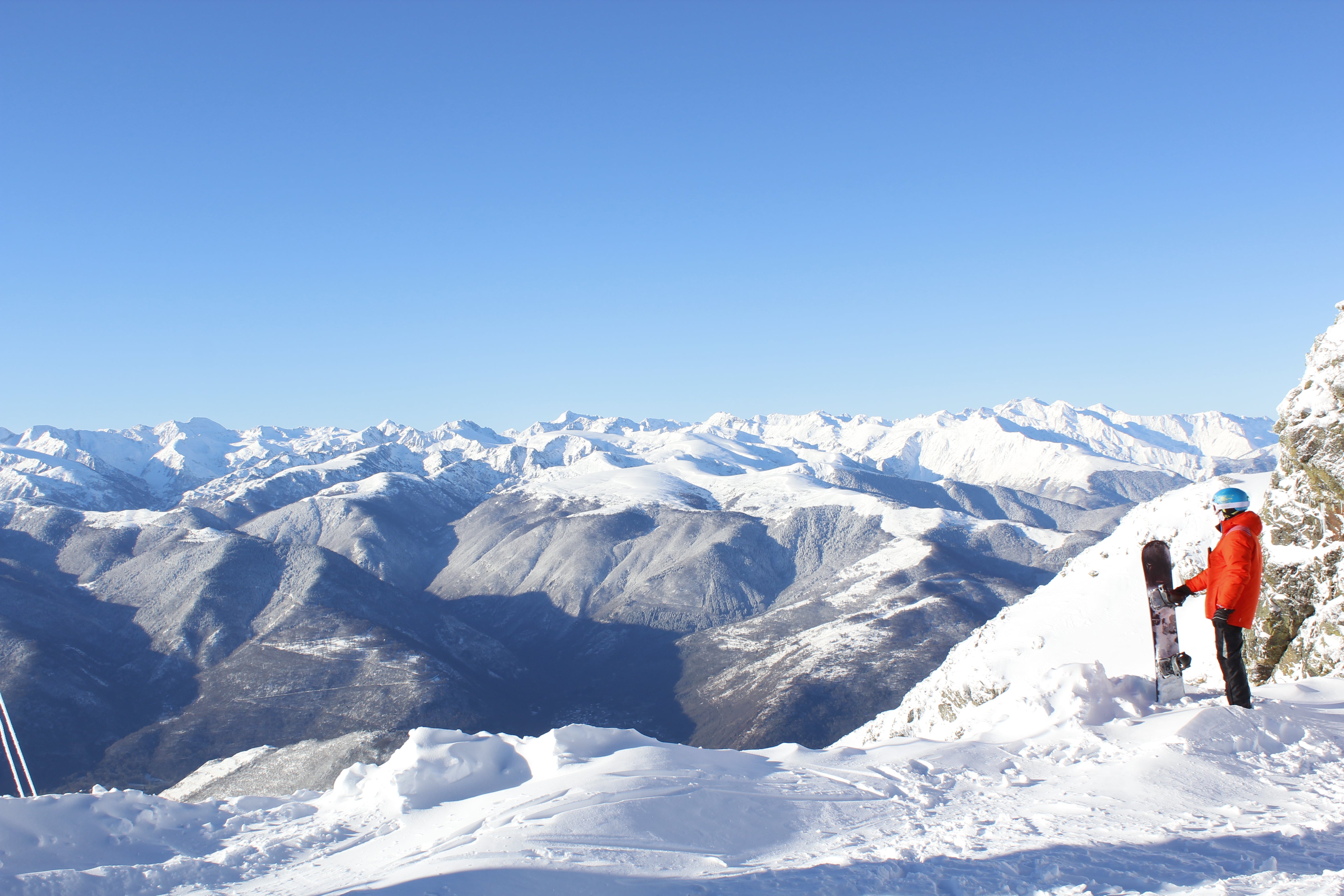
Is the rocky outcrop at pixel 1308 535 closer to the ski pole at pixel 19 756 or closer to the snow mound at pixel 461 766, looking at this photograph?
the snow mound at pixel 461 766

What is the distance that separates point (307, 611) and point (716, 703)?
10254 centimetres

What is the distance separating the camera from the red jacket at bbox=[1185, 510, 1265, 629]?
449 inches

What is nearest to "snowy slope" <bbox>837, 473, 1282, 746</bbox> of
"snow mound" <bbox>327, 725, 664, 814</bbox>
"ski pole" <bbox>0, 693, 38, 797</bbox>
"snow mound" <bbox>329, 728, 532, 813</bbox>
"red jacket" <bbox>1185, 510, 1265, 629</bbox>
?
"red jacket" <bbox>1185, 510, 1265, 629</bbox>

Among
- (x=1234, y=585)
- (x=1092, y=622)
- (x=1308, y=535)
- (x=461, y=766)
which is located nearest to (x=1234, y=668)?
(x=1234, y=585)

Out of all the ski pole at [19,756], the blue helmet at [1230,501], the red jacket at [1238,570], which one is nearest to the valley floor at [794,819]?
the red jacket at [1238,570]

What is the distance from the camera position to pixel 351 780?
1398 centimetres

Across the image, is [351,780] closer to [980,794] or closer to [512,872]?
[512,872]

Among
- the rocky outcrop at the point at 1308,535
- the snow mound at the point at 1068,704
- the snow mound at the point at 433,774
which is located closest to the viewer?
the snow mound at the point at 1068,704

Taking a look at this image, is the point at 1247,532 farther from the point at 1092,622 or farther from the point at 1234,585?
the point at 1092,622

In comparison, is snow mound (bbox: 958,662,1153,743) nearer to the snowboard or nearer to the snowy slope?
the snowboard

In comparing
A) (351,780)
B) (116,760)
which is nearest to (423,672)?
(116,760)

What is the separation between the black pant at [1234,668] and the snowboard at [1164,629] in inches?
38.8

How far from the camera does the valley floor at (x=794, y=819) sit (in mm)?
7344

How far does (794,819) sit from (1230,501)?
8.58 metres
